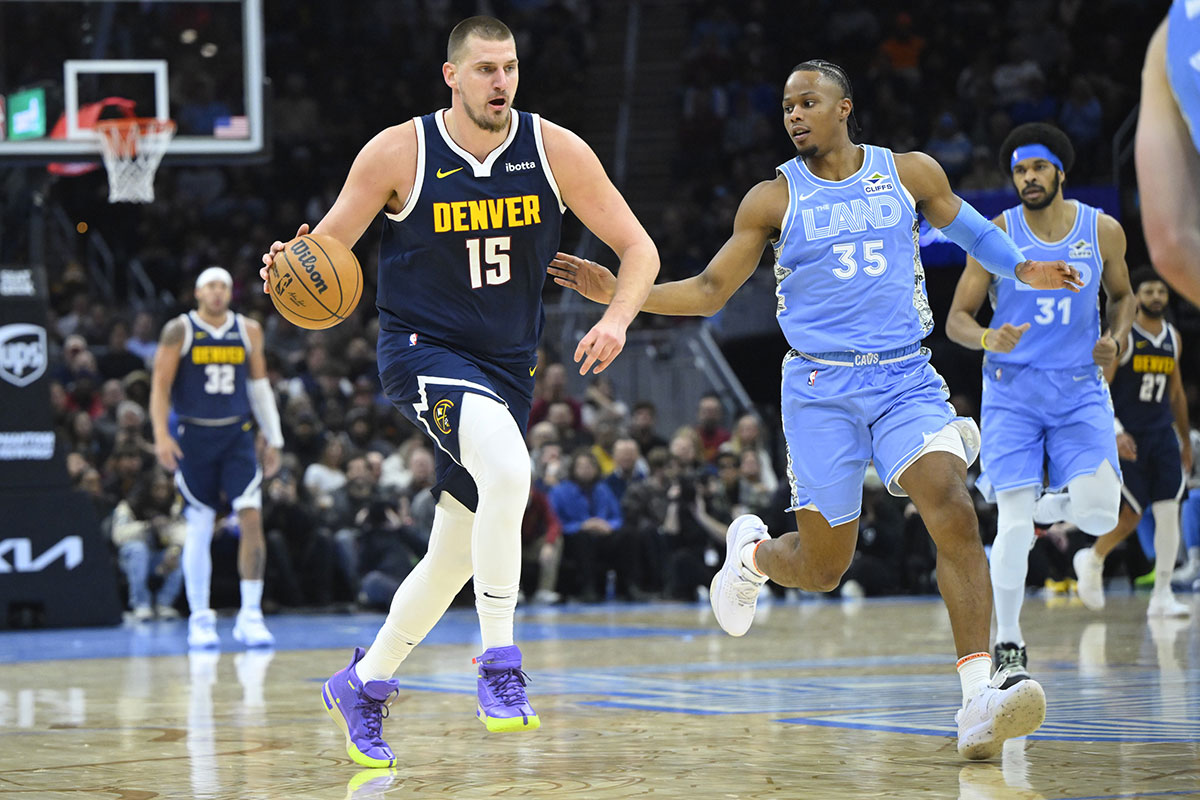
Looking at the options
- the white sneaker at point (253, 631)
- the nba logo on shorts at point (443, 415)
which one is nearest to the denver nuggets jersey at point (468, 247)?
the nba logo on shorts at point (443, 415)

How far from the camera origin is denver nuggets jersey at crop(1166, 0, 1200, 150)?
3.19m

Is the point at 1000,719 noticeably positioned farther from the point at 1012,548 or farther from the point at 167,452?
the point at 167,452

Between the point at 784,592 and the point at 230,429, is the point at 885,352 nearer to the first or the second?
the point at 230,429

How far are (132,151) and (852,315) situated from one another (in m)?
8.98

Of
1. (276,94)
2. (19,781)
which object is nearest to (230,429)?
(19,781)

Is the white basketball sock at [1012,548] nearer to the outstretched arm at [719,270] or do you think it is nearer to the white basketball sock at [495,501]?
the outstretched arm at [719,270]

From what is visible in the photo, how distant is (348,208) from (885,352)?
1991 millimetres

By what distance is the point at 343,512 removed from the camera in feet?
49.2

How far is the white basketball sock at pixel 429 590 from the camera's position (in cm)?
529

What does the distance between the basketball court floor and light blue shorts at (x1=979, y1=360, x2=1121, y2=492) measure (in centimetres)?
99

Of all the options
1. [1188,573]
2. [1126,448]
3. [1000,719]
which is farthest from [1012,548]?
[1188,573]

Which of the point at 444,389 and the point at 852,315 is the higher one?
the point at 852,315

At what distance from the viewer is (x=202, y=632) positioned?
1082cm

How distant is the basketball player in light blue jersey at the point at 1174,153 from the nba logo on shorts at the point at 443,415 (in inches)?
97.7
